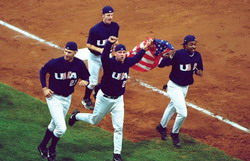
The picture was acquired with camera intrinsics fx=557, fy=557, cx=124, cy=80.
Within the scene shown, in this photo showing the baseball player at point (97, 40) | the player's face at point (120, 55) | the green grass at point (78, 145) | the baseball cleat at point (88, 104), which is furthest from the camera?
the baseball cleat at point (88, 104)

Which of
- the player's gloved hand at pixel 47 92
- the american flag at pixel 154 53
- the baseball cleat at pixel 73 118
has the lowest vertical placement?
the baseball cleat at pixel 73 118

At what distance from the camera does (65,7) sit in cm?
1788

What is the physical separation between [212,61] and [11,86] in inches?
212

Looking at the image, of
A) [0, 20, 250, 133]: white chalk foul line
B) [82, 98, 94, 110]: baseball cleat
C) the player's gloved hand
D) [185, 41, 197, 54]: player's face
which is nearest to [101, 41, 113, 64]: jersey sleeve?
the player's gloved hand

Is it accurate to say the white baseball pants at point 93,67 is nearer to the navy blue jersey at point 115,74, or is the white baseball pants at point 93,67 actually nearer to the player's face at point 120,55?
the navy blue jersey at point 115,74

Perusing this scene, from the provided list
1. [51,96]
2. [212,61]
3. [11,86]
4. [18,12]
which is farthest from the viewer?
[18,12]

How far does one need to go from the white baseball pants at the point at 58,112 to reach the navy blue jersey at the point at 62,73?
0.12 meters

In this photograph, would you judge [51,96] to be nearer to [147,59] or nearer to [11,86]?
[147,59]

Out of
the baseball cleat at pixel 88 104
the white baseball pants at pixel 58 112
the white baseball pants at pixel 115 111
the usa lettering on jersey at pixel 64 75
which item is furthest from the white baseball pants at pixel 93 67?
the usa lettering on jersey at pixel 64 75

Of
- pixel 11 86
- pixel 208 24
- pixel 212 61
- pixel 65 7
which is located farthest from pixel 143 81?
pixel 65 7

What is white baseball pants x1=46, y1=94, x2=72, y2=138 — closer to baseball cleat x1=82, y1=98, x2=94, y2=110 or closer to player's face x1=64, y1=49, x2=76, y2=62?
player's face x1=64, y1=49, x2=76, y2=62

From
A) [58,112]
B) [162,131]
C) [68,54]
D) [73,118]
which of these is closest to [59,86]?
[58,112]

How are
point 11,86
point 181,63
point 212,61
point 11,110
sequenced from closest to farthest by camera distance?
point 181,63, point 11,110, point 11,86, point 212,61

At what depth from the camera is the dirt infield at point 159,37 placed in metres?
11.9
